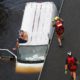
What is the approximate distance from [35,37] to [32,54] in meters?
1.63

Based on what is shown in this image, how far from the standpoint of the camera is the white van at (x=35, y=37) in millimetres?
25047

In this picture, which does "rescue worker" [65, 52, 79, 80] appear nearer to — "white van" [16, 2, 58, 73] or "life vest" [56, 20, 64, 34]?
"life vest" [56, 20, 64, 34]

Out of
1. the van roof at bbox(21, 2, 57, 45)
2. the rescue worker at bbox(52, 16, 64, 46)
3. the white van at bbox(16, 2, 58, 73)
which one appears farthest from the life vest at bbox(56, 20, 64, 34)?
the van roof at bbox(21, 2, 57, 45)

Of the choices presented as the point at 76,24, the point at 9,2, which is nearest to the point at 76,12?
the point at 76,24

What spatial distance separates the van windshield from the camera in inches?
989

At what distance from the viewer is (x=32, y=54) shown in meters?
25.5

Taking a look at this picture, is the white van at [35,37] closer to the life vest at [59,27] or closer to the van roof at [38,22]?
the van roof at [38,22]

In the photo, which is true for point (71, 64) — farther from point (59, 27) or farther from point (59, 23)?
point (59, 23)

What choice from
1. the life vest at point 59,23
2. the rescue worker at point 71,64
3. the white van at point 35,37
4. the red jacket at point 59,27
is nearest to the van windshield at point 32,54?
the white van at point 35,37

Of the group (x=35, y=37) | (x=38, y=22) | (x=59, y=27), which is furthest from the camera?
(x=38, y=22)

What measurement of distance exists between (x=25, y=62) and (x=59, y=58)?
2.76m

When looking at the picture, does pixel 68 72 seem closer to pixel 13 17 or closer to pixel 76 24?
pixel 76 24

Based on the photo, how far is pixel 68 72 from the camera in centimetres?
2212

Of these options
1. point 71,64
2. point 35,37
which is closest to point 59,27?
point 35,37
